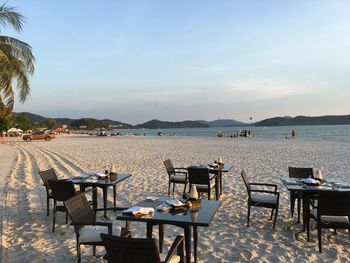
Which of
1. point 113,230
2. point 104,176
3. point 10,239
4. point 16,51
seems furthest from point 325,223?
point 16,51

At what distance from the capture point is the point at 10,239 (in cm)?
470

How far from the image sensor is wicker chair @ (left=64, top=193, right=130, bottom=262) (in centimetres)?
359

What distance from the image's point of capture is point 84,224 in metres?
3.57

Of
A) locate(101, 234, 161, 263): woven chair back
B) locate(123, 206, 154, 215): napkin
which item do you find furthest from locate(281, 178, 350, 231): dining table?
locate(101, 234, 161, 263): woven chair back

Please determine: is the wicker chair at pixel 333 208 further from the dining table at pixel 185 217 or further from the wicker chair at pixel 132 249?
the wicker chair at pixel 132 249

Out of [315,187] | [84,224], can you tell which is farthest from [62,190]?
[315,187]

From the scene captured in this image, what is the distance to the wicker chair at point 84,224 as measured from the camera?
3.59 m

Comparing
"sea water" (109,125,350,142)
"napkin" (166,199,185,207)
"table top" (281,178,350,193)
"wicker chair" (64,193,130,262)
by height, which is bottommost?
"sea water" (109,125,350,142)

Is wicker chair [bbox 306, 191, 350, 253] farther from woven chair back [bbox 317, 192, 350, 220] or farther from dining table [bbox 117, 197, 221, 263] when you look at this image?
dining table [bbox 117, 197, 221, 263]

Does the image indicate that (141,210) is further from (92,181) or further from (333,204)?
(333,204)

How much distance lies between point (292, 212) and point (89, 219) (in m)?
3.73

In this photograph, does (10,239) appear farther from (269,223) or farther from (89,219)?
(269,223)

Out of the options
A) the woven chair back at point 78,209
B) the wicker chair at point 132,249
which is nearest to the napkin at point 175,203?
the woven chair back at point 78,209

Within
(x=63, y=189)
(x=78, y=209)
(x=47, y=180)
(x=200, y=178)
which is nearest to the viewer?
(x=78, y=209)
